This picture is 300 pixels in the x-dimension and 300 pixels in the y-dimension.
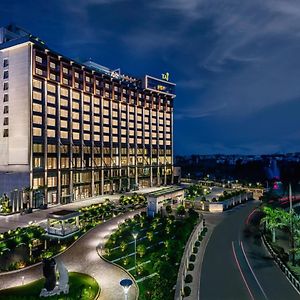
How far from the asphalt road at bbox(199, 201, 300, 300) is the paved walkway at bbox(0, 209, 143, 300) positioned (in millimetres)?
8012

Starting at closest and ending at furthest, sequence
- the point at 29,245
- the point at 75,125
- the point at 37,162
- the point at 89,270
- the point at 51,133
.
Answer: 1. the point at 89,270
2. the point at 29,245
3. the point at 37,162
4. the point at 51,133
5. the point at 75,125

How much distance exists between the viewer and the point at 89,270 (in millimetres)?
32094

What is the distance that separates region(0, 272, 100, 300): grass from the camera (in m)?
24.8

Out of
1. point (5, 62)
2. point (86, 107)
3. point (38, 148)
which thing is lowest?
point (38, 148)

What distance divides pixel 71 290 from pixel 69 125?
62771 millimetres

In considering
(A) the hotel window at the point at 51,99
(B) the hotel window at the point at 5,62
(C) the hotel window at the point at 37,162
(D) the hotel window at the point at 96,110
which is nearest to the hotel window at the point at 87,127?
(D) the hotel window at the point at 96,110

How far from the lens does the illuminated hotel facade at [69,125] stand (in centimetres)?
7256

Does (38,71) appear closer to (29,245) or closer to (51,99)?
(51,99)

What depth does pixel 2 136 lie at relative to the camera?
74.8 metres

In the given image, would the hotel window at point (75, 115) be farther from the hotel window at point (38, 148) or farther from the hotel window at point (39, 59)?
the hotel window at point (39, 59)

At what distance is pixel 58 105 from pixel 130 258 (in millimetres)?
55884

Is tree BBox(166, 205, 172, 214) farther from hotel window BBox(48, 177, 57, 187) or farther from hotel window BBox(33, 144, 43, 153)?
hotel window BBox(33, 144, 43, 153)

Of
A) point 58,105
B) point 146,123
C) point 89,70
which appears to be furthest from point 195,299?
point 146,123

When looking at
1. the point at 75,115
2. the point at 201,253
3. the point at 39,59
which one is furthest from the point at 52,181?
the point at 201,253
